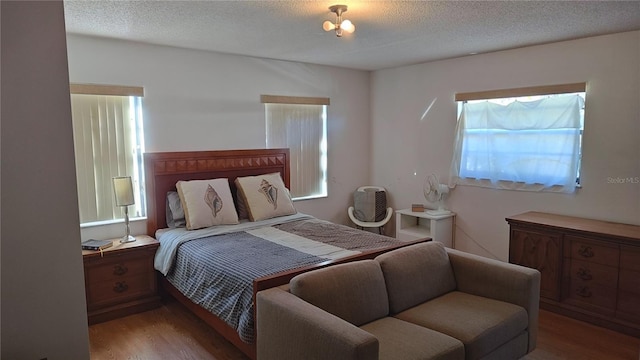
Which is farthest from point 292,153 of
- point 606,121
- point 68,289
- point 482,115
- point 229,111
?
point 68,289

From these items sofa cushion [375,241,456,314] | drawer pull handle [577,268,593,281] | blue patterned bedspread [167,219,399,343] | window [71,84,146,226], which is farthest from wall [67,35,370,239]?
drawer pull handle [577,268,593,281]

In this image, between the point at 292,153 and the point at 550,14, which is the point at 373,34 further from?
the point at 292,153

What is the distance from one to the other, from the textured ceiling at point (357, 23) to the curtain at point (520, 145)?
2.06 ft

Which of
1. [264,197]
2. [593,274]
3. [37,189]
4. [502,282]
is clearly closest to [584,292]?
[593,274]

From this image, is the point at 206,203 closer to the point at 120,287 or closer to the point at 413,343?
the point at 120,287

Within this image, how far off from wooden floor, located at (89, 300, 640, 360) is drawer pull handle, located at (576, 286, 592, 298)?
23 centimetres

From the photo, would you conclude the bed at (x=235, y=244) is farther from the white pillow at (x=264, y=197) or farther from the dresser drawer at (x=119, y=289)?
the dresser drawer at (x=119, y=289)

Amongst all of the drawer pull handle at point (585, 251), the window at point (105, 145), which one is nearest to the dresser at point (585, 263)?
the drawer pull handle at point (585, 251)

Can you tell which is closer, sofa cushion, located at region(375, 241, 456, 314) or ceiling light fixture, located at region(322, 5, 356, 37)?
sofa cushion, located at region(375, 241, 456, 314)

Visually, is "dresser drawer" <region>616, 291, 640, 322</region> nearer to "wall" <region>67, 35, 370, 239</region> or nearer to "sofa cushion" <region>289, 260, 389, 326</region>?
"sofa cushion" <region>289, 260, 389, 326</region>

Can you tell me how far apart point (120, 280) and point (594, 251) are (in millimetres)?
3803

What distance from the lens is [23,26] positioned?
1295 millimetres

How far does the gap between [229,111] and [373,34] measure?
175 centimetres

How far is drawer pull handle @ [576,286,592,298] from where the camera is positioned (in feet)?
10.9
